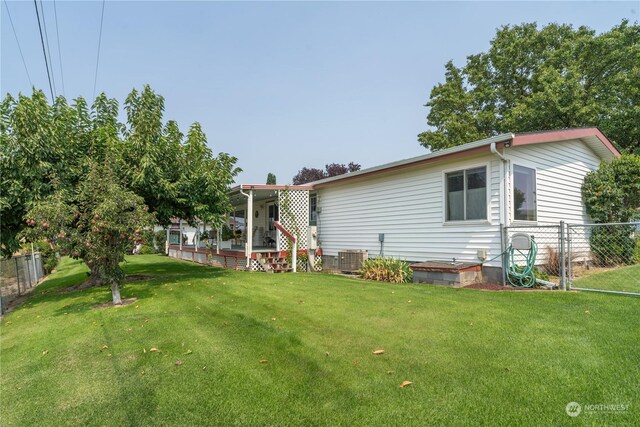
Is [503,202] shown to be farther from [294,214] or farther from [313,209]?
[313,209]

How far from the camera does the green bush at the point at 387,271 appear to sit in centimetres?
882

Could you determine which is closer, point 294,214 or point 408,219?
point 408,219

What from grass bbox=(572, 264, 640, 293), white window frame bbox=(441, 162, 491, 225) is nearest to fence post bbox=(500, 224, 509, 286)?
white window frame bbox=(441, 162, 491, 225)

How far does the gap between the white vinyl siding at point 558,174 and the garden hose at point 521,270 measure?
822mm

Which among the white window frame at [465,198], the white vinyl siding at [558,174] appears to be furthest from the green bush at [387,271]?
the white vinyl siding at [558,174]

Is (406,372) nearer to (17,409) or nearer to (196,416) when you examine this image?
(196,416)

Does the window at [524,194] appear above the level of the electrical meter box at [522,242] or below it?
above

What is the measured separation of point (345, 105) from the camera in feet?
52.0

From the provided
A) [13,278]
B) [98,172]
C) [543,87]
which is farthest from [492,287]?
[543,87]

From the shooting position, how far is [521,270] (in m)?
7.41

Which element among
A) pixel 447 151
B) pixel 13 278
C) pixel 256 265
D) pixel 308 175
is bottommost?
A: pixel 13 278

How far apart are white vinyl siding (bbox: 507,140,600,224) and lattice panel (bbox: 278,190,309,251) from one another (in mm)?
7252

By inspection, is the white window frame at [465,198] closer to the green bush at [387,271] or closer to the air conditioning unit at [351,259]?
the green bush at [387,271]

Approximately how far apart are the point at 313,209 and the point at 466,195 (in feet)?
23.1
